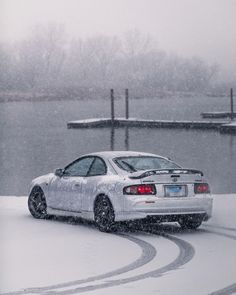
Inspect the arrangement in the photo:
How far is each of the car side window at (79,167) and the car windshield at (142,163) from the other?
637 millimetres

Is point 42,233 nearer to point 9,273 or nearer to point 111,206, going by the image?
point 111,206

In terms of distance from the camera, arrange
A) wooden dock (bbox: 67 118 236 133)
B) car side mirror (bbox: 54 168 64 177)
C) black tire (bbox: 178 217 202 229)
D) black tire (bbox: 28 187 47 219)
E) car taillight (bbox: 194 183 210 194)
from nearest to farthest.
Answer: car taillight (bbox: 194 183 210 194) → black tire (bbox: 178 217 202 229) → car side mirror (bbox: 54 168 64 177) → black tire (bbox: 28 187 47 219) → wooden dock (bbox: 67 118 236 133)

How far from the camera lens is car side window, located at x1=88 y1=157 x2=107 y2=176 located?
13.5 metres

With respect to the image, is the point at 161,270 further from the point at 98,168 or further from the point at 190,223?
the point at 98,168

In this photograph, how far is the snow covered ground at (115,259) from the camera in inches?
349

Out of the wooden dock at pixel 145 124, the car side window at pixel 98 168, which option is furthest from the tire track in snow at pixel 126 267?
the wooden dock at pixel 145 124

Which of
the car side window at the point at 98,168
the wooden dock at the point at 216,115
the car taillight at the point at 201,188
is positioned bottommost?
the wooden dock at the point at 216,115

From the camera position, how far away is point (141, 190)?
1263cm

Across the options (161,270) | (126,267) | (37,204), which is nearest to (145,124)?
(37,204)

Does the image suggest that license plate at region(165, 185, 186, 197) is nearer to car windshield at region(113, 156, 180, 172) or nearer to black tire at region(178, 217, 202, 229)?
black tire at region(178, 217, 202, 229)

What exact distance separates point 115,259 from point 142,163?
3.55 meters

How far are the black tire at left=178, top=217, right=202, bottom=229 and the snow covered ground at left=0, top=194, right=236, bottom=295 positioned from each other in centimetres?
11

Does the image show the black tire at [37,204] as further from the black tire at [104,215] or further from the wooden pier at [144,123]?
the wooden pier at [144,123]

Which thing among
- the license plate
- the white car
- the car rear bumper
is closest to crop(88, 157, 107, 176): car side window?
the white car
